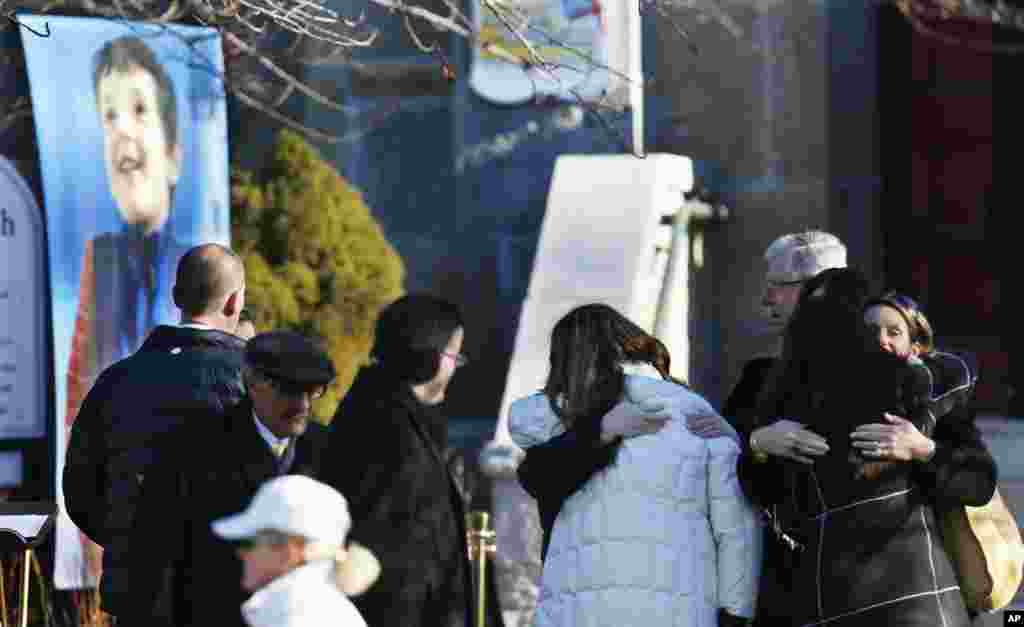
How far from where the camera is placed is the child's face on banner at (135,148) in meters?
9.62

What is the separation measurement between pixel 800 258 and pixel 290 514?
2649mm

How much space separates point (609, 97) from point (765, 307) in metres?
3.10

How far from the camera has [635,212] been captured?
1055 centimetres

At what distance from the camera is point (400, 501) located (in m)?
5.09

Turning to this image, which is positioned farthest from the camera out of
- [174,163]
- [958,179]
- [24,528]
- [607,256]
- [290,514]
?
[958,179]

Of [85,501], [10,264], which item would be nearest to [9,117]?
[10,264]

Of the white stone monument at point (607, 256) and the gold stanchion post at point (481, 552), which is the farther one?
the white stone monument at point (607, 256)

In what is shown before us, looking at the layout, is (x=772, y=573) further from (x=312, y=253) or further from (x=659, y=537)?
(x=312, y=253)

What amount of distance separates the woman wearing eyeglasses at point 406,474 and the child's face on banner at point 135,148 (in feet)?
15.3

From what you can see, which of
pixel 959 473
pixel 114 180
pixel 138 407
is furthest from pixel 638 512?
pixel 114 180

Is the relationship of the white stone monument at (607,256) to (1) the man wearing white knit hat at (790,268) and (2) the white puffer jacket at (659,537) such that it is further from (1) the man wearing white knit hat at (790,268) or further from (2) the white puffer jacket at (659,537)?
(2) the white puffer jacket at (659,537)

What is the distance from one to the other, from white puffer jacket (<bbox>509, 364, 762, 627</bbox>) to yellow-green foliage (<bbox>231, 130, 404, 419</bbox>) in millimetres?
4817

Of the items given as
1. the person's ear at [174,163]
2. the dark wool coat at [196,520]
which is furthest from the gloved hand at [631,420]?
the person's ear at [174,163]

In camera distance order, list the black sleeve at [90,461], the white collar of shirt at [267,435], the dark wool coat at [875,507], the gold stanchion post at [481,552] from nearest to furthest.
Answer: the white collar of shirt at [267,435] → the dark wool coat at [875,507] → the black sleeve at [90,461] → the gold stanchion post at [481,552]
